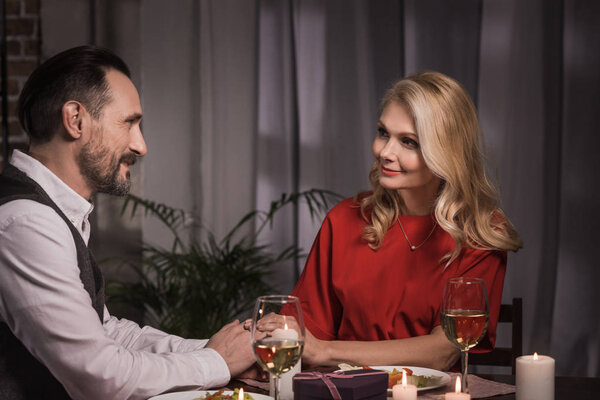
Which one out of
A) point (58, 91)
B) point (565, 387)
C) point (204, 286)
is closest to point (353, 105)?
point (204, 286)

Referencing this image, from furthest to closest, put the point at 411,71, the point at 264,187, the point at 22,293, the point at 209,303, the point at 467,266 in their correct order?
1. the point at 264,187
2. the point at 411,71
3. the point at 209,303
4. the point at 467,266
5. the point at 22,293

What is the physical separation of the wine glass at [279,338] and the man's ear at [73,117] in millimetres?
618

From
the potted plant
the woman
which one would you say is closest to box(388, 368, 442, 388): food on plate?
the woman

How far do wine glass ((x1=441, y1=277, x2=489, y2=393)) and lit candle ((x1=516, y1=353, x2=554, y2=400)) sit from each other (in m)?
0.09

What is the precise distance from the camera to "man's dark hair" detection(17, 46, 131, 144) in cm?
148

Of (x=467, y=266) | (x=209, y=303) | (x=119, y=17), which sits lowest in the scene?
(x=209, y=303)

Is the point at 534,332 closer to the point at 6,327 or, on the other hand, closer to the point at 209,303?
the point at 209,303

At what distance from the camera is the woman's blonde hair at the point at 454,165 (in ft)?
6.31

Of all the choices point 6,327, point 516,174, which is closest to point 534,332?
point 516,174

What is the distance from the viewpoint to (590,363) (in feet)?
9.91

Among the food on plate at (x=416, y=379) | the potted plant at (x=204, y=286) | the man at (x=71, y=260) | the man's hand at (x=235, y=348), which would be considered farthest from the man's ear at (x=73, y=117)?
the potted plant at (x=204, y=286)

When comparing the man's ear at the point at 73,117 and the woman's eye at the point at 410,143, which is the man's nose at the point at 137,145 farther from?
the woman's eye at the point at 410,143

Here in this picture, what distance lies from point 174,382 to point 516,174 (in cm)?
217

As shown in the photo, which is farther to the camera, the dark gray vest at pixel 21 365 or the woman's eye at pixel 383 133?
the woman's eye at pixel 383 133
